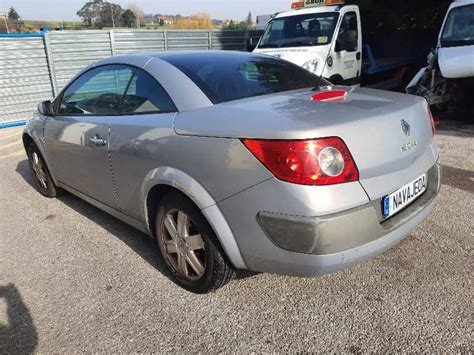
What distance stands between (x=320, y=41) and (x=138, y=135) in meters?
6.05

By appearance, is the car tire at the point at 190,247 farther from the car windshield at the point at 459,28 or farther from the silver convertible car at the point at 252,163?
the car windshield at the point at 459,28

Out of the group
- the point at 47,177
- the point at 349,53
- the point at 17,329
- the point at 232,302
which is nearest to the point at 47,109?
the point at 47,177

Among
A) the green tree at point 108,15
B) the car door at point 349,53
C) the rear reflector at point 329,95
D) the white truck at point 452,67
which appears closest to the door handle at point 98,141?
the rear reflector at point 329,95

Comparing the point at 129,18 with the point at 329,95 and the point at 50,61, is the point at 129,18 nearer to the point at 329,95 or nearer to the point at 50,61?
the point at 50,61

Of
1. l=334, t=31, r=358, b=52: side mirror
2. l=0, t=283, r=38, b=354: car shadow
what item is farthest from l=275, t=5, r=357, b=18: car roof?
l=0, t=283, r=38, b=354: car shadow

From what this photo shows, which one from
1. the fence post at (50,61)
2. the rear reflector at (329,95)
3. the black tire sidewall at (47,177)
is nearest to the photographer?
the rear reflector at (329,95)

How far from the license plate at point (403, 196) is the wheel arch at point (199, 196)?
86 centimetres

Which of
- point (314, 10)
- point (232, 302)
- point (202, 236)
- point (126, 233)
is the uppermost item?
point (314, 10)

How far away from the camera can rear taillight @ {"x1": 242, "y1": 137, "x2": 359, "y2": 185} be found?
2055 millimetres

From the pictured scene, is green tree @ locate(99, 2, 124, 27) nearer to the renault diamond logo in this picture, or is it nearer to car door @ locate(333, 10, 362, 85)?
car door @ locate(333, 10, 362, 85)

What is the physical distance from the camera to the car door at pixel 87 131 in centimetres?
325

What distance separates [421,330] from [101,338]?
1810mm

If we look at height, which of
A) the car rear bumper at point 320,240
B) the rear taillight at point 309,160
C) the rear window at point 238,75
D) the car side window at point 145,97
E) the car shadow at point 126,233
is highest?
the rear window at point 238,75

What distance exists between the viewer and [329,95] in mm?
2656
